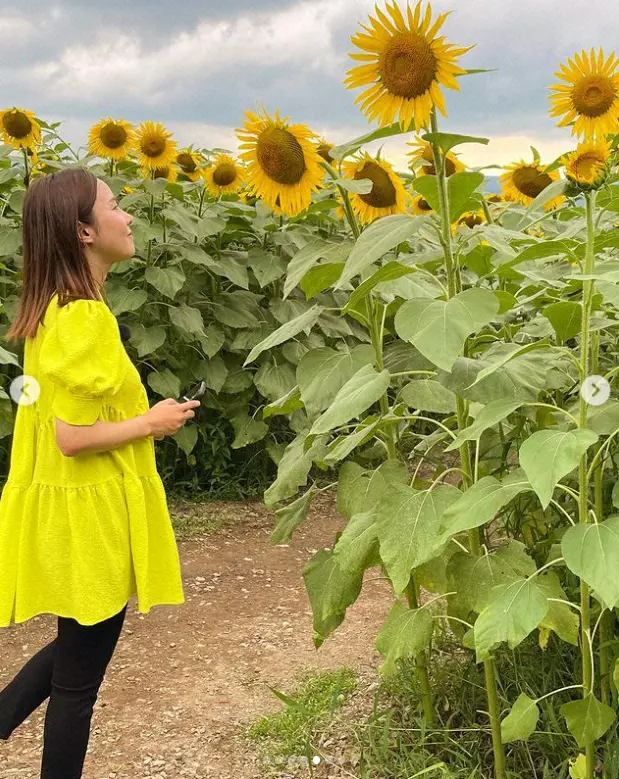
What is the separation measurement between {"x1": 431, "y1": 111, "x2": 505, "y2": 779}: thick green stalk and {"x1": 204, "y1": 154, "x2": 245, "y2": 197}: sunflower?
10.4 ft

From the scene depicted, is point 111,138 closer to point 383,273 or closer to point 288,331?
point 288,331

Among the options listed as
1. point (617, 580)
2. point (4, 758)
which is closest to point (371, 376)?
point (617, 580)

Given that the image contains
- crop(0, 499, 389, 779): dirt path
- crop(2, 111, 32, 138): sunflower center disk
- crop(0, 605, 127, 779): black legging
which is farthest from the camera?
crop(2, 111, 32, 138): sunflower center disk

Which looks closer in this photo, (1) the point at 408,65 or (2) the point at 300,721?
(1) the point at 408,65

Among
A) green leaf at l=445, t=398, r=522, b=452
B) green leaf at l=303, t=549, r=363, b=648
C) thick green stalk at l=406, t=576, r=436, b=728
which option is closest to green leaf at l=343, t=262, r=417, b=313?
green leaf at l=445, t=398, r=522, b=452

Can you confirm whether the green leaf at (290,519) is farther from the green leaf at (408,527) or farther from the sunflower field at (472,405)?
the green leaf at (408,527)

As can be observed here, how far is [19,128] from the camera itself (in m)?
5.08

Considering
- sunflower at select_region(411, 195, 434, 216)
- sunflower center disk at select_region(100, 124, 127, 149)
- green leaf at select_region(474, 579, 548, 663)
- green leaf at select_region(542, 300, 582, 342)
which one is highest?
sunflower center disk at select_region(100, 124, 127, 149)

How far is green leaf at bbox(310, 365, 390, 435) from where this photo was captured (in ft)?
6.43

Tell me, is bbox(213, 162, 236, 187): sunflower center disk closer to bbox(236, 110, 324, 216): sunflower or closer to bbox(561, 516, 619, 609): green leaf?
bbox(236, 110, 324, 216): sunflower

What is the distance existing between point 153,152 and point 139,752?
3447 millimetres

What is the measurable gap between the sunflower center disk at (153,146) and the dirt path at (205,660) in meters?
2.19

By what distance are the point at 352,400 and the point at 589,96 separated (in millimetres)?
1118

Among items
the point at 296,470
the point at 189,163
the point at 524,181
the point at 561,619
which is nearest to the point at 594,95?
the point at 524,181
